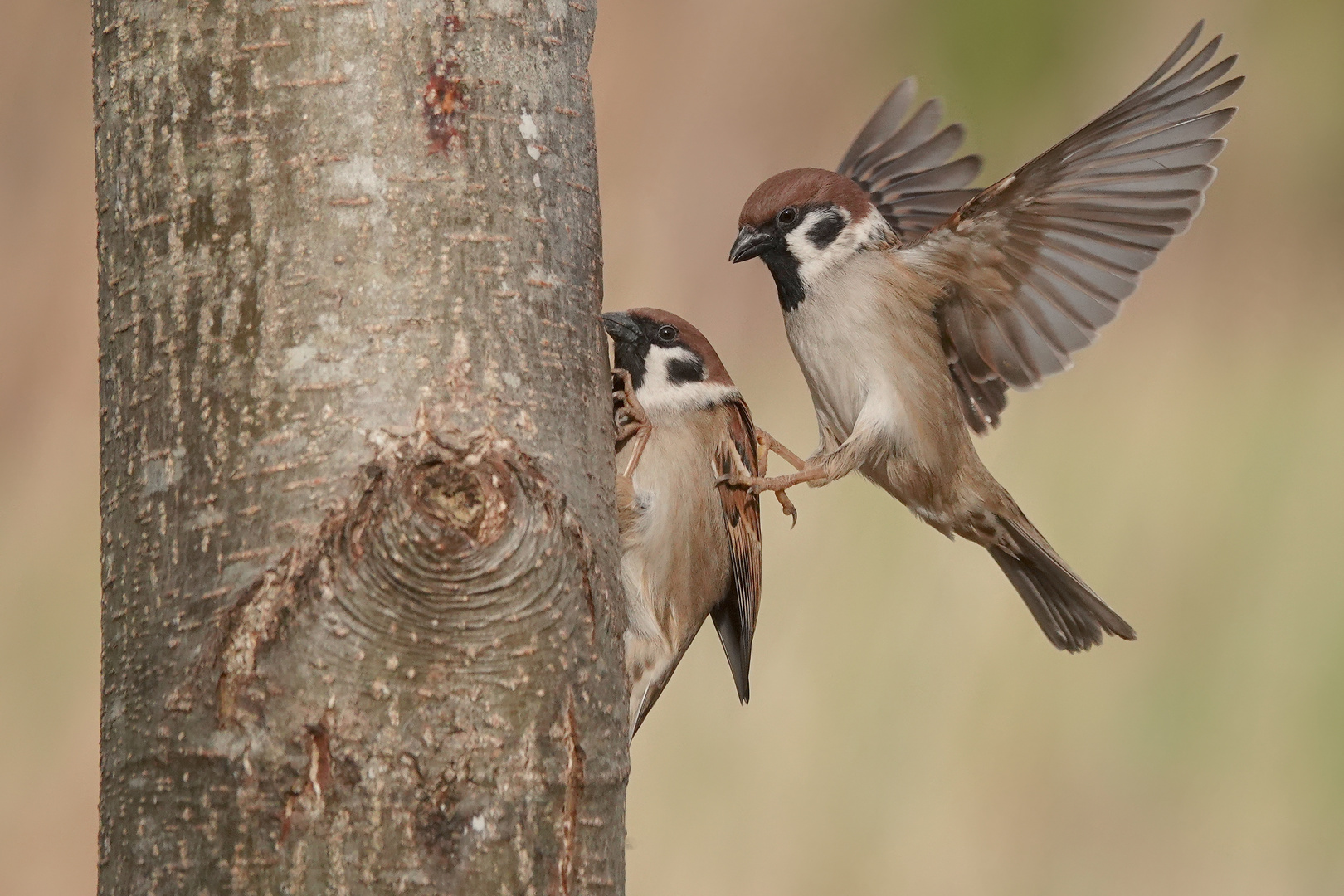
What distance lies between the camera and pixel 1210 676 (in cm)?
353

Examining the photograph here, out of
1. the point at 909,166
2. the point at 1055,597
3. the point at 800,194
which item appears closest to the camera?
the point at 800,194

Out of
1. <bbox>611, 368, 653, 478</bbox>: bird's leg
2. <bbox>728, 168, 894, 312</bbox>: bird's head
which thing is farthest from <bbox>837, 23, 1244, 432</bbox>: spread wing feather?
<bbox>611, 368, 653, 478</bbox>: bird's leg

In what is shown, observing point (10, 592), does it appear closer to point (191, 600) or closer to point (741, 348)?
point (741, 348)

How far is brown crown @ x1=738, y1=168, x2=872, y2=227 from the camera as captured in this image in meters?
2.58

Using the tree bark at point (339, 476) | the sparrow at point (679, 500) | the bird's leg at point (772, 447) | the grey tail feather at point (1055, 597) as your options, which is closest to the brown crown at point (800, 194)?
the sparrow at point (679, 500)

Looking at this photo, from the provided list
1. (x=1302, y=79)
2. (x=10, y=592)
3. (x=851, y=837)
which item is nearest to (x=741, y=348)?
(x=851, y=837)

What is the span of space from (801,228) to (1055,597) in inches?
38.5

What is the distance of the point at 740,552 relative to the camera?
2283mm

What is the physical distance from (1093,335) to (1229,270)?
1.64m

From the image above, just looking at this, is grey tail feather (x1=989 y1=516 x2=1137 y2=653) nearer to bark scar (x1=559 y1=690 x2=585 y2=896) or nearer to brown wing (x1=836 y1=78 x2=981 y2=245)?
brown wing (x1=836 y1=78 x2=981 y2=245)

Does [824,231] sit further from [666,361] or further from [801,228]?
[666,361]

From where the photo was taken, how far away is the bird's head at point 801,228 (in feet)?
8.47

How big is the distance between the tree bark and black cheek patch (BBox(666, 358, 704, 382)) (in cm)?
127

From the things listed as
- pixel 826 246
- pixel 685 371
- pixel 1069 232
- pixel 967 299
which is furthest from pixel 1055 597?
pixel 685 371
